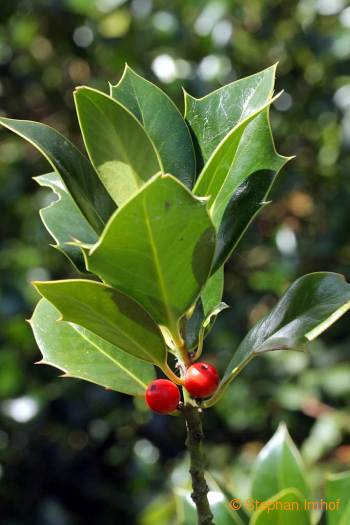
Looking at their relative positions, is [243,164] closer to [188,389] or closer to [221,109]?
[221,109]

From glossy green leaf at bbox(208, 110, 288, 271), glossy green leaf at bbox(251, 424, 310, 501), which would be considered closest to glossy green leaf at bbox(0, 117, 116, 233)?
glossy green leaf at bbox(208, 110, 288, 271)

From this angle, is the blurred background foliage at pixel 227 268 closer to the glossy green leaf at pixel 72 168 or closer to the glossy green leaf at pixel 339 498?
the glossy green leaf at pixel 339 498

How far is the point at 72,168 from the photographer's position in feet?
2.50

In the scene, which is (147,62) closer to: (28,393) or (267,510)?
(28,393)

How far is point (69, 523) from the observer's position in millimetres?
2422

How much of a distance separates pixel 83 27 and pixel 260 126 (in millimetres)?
2199

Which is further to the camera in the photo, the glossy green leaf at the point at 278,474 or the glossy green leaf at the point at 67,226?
the glossy green leaf at the point at 278,474

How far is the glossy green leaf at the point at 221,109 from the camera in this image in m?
0.82

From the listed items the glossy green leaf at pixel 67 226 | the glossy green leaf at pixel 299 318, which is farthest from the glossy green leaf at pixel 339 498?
the glossy green leaf at pixel 67 226

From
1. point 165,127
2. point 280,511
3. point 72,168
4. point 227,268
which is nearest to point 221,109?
point 165,127

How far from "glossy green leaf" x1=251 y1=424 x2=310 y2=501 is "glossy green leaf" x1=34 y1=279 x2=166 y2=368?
1.30 ft

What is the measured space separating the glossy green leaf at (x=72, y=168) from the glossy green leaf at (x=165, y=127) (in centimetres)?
8

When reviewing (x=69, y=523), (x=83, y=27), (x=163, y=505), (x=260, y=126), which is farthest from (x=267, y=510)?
(x=83, y=27)

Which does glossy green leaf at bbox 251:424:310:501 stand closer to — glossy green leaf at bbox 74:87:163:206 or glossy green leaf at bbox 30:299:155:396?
glossy green leaf at bbox 30:299:155:396
